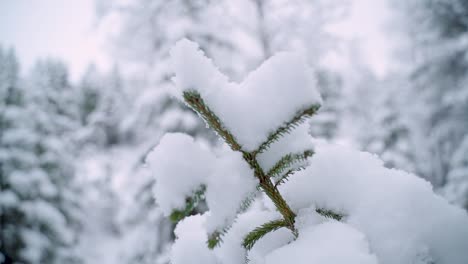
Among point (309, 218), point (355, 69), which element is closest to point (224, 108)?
point (309, 218)

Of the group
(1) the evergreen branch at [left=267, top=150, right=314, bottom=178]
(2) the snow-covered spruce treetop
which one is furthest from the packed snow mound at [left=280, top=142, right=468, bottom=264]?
(1) the evergreen branch at [left=267, top=150, right=314, bottom=178]

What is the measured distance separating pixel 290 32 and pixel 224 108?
7.41 meters

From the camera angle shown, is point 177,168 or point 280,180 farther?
point 280,180

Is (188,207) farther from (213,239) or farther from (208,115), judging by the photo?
(208,115)

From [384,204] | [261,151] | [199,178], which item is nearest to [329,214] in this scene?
[384,204]

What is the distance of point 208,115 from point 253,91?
0.13m

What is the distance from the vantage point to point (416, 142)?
1248cm

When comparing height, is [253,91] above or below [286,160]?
above

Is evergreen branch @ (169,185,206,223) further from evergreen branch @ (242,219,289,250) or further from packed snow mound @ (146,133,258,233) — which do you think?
evergreen branch @ (242,219,289,250)

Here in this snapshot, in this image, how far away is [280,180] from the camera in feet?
2.66

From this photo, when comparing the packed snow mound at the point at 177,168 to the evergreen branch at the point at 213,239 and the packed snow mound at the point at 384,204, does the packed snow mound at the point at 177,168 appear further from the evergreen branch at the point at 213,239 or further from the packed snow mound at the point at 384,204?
the packed snow mound at the point at 384,204

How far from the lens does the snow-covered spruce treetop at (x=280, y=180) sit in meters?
0.66

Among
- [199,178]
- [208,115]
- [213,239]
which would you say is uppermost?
[208,115]

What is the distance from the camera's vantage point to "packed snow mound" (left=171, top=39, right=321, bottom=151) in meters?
0.67
